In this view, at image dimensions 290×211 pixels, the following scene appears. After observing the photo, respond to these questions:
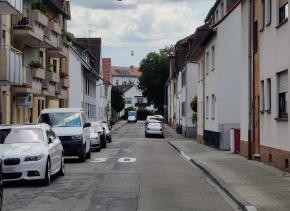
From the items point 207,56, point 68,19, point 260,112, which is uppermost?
point 68,19

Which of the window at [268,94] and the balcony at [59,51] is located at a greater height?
the balcony at [59,51]

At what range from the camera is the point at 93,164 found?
24625 mm

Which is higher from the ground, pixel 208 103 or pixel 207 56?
pixel 207 56

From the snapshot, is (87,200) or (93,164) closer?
(87,200)

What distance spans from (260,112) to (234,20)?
12.0m

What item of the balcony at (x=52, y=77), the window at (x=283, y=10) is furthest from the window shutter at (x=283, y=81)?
the balcony at (x=52, y=77)

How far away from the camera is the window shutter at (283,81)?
2015cm

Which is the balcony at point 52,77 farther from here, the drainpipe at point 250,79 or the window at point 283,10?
the window at point 283,10

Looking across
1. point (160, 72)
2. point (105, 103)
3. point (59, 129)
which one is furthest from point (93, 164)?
point (160, 72)

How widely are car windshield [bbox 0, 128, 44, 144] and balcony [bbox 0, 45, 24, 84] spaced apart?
32.9ft

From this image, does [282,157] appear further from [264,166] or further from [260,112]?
[260,112]

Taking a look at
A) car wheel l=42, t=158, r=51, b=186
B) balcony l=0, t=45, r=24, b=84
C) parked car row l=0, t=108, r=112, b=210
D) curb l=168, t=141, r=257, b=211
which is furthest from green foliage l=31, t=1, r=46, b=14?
car wheel l=42, t=158, r=51, b=186

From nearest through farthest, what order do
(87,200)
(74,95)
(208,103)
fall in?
1. (87,200)
2. (208,103)
3. (74,95)

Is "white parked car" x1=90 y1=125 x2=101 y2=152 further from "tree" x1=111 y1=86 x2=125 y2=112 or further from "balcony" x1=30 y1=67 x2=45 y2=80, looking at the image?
"tree" x1=111 y1=86 x2=125 y2=112
